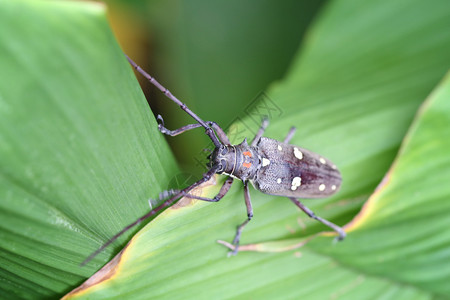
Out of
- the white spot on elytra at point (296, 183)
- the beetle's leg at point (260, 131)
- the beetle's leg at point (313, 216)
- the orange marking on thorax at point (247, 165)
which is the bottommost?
the beetle's leg at point (313, 216)

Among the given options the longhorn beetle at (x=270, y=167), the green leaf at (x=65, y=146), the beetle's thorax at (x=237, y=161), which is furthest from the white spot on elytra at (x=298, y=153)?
the green leaf at (x=65, y=146)

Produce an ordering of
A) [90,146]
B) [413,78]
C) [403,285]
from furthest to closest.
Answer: [413,78]
[403,285]
[90,146]

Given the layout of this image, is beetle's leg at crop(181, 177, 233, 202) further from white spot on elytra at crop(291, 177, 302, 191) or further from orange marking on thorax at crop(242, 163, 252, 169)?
white spot on elytra at crop(291, 177, 302, 191)

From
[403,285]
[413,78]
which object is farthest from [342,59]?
[403,285]

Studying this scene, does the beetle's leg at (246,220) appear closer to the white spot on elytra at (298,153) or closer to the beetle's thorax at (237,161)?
the beetle's thorax at (237,161)

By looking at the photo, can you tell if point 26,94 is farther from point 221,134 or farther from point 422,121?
point 422,121

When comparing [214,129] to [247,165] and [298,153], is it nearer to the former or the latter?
[247,165]

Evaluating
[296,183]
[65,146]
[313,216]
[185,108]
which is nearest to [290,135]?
[296,183]
